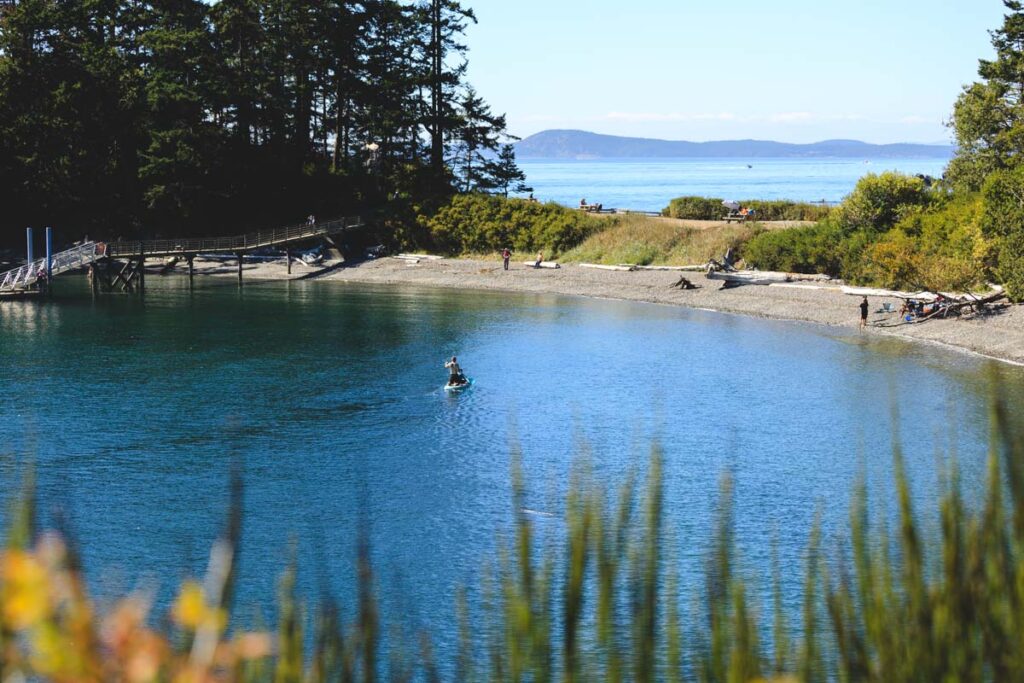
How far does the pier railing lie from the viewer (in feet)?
275

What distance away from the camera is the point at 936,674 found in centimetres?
727

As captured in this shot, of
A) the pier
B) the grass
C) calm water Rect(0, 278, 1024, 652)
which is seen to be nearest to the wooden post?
the pier

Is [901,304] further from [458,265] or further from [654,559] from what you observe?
[654,559]

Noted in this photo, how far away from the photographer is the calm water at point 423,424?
93.9 feet

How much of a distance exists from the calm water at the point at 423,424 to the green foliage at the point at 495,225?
2161cm

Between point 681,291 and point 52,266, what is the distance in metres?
41.5

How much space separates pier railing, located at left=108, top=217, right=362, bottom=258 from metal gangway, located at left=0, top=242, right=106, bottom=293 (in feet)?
7.93

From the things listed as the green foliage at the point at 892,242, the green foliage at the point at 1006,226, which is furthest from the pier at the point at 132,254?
the green foliage at the point at 1006,226

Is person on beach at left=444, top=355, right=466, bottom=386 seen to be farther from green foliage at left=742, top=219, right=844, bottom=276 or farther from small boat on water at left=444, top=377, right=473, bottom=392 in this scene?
green foliage at left=742, top=219, right=844, bottom=276

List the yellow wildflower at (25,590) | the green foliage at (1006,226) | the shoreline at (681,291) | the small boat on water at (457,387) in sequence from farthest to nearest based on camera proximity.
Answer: the green foliage at (1006,226), the shoreline at (681,291), the small boat on water at (457,387), the yellow wildflower at (25,590)

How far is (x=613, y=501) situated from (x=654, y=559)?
24.8 metres

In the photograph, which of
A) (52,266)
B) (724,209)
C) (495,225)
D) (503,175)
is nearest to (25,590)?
(52,266)

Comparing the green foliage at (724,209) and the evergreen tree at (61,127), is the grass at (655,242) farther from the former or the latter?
the evergreen tree at (61,127)

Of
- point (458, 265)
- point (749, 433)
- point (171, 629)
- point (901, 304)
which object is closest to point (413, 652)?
point (171, 629)
